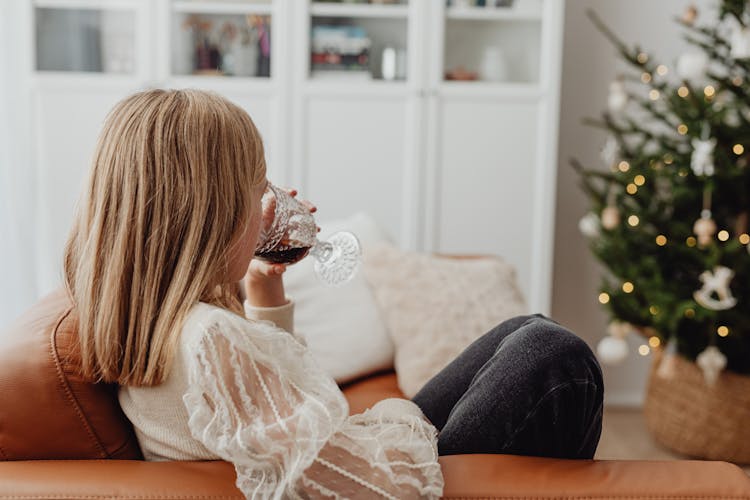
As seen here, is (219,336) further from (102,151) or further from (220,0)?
(220,0)

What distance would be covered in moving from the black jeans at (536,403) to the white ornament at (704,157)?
1508 mm

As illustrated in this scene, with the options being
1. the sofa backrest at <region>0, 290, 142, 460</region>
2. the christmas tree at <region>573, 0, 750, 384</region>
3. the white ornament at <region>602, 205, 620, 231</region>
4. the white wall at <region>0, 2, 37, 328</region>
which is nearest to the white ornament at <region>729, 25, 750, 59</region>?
the christmas tree at <region>573, 0, 750, 384</region>

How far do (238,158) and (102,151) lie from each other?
17cm

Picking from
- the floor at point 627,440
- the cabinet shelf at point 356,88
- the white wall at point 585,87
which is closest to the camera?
the floor at point 627,440

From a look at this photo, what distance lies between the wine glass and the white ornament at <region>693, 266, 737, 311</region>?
4.81 feet

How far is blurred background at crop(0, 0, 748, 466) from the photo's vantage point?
2.92 m

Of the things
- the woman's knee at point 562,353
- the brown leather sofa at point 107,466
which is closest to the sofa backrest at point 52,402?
the brown leather sofa at point 107,466

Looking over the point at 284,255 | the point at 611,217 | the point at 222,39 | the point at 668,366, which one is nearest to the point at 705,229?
the point at 611,217

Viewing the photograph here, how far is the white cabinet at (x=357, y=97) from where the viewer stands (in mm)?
2939

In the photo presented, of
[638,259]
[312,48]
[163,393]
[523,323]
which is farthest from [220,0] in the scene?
[163,393]

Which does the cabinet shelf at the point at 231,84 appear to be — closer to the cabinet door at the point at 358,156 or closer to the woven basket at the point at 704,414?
the cabinet door at the point at 358,156

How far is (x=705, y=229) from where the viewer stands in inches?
97.5

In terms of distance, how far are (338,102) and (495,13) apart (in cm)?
67

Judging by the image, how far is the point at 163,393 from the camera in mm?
1066
